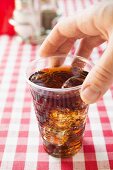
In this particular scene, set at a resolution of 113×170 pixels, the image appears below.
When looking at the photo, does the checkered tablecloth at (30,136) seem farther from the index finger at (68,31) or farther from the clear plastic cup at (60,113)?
the index finger at (68,31)

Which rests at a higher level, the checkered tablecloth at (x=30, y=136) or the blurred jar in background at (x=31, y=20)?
the blurred jar in background at (x=31, y=20)

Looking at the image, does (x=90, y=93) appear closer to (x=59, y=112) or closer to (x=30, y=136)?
(x=59, y=112)

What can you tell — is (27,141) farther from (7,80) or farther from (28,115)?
(7,80)

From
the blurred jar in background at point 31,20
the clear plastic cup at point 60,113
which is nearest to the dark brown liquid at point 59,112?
the clear plastic cup at point 60,113

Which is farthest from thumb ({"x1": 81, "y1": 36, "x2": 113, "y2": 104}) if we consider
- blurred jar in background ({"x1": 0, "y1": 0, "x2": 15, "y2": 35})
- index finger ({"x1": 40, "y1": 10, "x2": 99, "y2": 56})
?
blurred jar in background ({"x1": 0, "y1": 0, "x2": 15, "y2": 35})

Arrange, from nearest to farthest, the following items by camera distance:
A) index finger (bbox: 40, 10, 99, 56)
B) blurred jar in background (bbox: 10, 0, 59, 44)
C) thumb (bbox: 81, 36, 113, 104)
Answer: thumb (bbox: 81, 36, 113, 104) → index finger (bbox: 40, 10, 99, 56) → blurred jar in background (bbox: 10, 0, 59, 44)

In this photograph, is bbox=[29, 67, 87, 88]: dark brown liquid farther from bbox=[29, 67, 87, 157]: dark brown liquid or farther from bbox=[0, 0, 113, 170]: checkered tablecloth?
bbox=[0, 0, 113, 170]: checkered tablecloth

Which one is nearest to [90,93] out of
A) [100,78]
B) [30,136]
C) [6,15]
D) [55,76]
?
[100,78]
